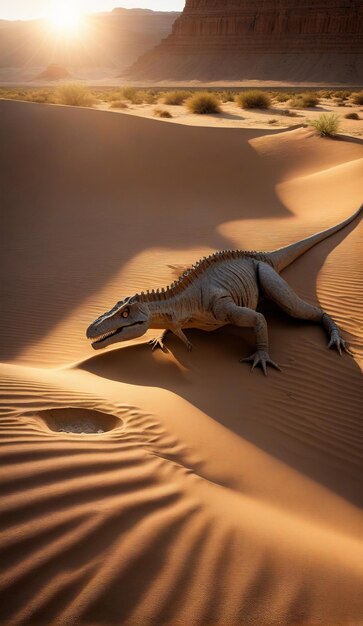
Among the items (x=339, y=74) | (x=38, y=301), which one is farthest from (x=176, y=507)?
(x=339, y=74)

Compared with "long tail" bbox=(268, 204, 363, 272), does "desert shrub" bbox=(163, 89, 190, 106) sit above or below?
above

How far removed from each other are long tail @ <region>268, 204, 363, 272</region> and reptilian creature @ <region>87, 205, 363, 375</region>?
636mm

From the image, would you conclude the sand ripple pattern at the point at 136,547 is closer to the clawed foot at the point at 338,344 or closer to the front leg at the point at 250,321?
the front leg at the point at 250,321

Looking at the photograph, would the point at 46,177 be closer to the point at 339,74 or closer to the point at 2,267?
the point at 2,267

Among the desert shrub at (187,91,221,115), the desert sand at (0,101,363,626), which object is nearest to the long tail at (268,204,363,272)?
the desert sand at (0,101,363,626)

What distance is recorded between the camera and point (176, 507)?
2609 mm

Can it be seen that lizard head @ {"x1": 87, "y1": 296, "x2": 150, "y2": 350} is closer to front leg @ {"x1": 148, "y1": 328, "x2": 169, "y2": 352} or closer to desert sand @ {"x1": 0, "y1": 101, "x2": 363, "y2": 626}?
desert sand @ {"x1": 0, "y1": 101, "x2": 363, "y2": 626}

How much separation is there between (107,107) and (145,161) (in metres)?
14.3

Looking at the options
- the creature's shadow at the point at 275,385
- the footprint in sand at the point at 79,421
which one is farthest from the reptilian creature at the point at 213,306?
the footprint in sand at the point at 79,421

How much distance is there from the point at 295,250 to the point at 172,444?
517 centimetres

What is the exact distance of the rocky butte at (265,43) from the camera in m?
57.8

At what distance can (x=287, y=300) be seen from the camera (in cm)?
605

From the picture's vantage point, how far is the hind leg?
19.7 ft

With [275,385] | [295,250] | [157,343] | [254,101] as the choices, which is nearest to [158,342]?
[157,343]
